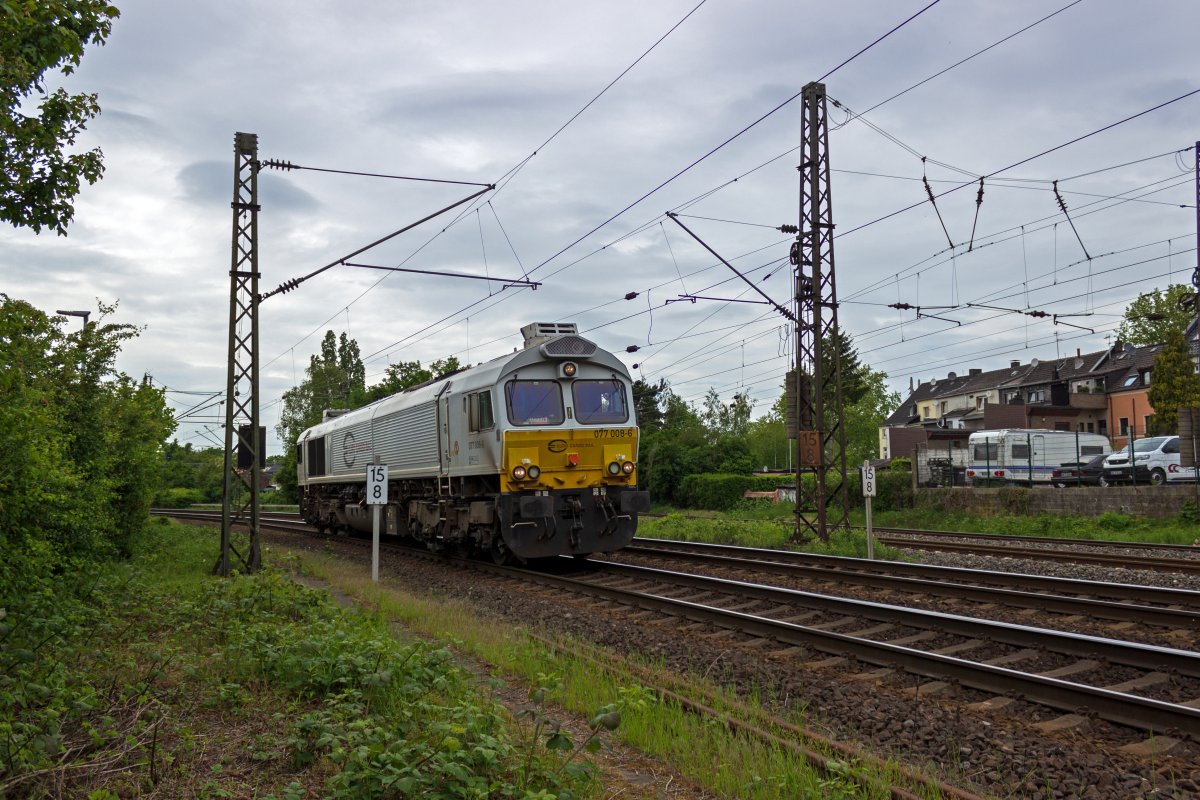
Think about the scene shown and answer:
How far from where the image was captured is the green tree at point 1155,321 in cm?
5850

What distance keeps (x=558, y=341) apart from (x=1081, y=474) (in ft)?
73.4

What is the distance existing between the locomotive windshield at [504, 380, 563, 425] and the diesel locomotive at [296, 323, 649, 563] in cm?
2

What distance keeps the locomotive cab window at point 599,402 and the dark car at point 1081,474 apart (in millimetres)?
20400

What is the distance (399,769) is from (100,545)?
9.61 meters

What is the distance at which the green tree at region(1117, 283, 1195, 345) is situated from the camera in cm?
5850

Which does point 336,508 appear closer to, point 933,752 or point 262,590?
point 262,590

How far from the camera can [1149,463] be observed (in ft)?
93.1

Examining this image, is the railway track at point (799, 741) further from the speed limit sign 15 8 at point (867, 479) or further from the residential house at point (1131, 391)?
the residential house at point (1131, 391)

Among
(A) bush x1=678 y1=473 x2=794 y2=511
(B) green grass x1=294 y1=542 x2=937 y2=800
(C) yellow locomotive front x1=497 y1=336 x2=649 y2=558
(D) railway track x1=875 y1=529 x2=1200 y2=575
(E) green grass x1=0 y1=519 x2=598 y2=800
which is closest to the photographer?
(E) green grass x1=0 y1=519 x2=598 y2=800

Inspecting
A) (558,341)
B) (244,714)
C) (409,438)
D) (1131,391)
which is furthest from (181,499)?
(1131,391)

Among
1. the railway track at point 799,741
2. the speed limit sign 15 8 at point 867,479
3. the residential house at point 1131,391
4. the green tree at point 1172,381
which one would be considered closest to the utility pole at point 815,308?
the speed limit sign 15 8 at point 867,479

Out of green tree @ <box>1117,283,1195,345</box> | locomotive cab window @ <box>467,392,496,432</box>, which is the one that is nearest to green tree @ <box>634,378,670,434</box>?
green tree @ <box>1117,283,1195,345</box>

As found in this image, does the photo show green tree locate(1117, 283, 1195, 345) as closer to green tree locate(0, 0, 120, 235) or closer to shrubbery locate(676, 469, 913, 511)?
shrubbery locate(676, 469, 913, 511)

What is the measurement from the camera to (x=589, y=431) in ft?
48.6
